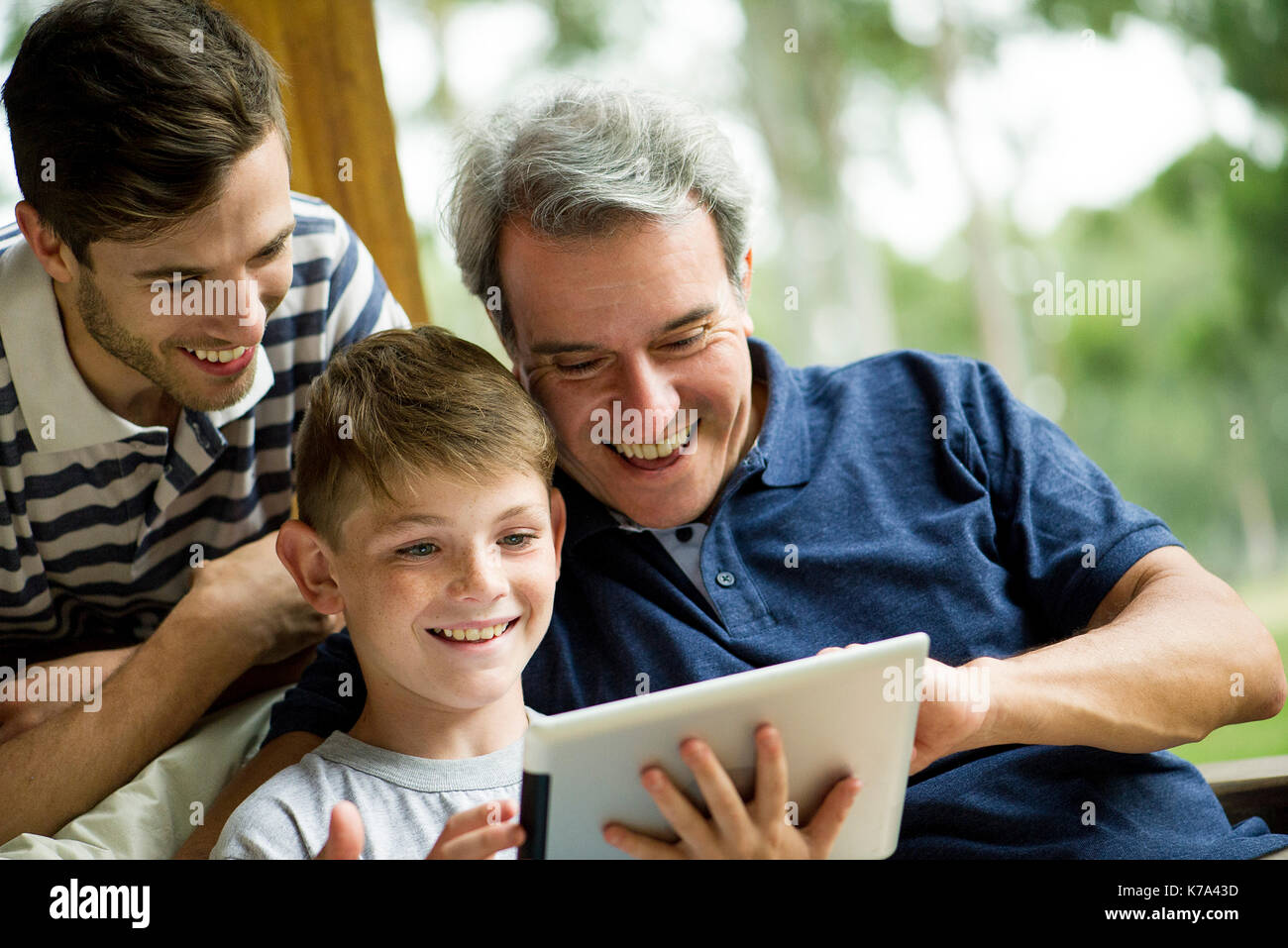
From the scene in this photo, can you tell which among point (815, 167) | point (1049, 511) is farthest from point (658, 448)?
point (815, 167)

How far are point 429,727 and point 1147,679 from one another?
0.79m

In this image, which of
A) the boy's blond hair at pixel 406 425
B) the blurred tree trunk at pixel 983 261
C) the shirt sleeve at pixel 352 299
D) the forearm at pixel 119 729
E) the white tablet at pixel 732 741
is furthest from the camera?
the blurred tree trunk at pixel 983 261

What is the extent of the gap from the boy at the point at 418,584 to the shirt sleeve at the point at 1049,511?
59cm

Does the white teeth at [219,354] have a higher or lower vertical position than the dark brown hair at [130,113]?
lower

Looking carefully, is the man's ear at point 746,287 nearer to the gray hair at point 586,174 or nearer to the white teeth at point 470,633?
the gray hair at point 586,174

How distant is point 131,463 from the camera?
61.1 inches

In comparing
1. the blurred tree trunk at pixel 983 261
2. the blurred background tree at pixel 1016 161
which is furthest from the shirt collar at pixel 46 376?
the blurred tree trunk at pixel 983 261

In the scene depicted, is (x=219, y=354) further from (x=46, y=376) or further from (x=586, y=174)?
(x=586, y=174)

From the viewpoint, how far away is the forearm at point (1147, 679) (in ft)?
3.96
